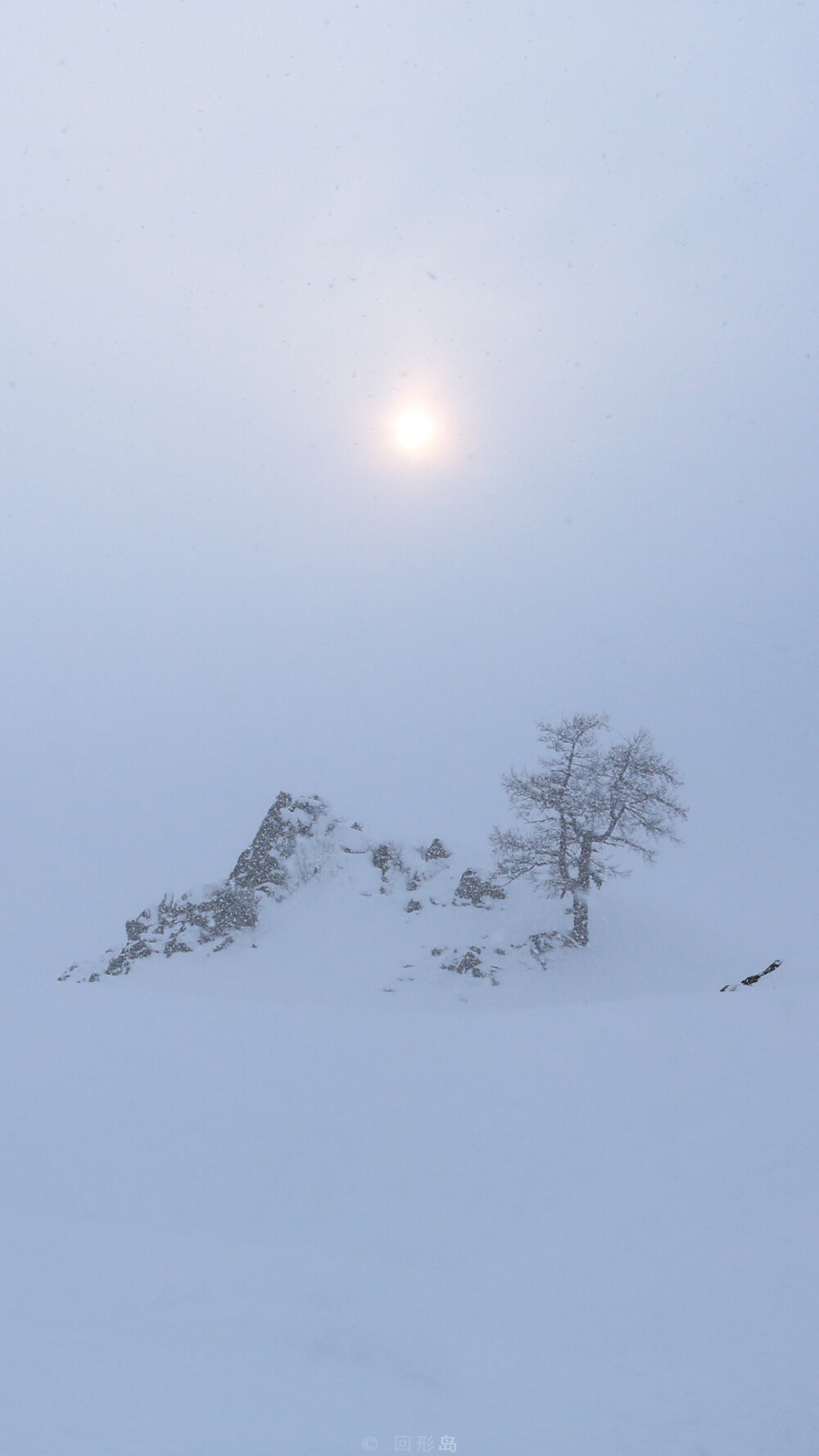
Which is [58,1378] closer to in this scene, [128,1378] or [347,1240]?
[128,1378]

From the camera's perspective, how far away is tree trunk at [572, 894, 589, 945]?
75.9 feet

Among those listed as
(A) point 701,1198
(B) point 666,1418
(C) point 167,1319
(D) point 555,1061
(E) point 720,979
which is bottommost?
(B) point 666,1418

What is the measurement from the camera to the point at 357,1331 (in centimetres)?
680

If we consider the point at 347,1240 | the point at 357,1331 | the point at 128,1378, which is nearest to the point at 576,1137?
the point at 347,1240

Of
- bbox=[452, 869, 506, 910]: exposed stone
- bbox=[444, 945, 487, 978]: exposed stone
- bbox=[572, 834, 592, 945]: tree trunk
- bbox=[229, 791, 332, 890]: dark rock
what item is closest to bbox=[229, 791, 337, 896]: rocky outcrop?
bbox=[229, 791, 332, 890]: dark rock

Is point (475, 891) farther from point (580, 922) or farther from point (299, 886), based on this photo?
point (299, 886)

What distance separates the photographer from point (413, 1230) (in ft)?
28.6

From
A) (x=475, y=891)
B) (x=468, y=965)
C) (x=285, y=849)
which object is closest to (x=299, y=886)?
(x=285, y=849)

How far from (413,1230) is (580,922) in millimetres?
15374

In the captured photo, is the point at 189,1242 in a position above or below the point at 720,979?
below

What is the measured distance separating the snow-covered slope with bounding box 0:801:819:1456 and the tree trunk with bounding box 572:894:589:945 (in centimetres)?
664

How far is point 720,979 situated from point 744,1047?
29.0ft

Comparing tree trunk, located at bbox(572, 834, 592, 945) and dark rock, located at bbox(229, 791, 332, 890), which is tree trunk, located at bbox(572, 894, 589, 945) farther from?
dark rock, located at bbox(229, 791, 332, 890)

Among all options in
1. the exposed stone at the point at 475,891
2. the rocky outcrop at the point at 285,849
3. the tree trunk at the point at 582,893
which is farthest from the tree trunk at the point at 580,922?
the rocky outcrop at the point at 285,849
